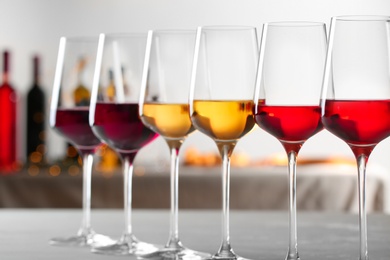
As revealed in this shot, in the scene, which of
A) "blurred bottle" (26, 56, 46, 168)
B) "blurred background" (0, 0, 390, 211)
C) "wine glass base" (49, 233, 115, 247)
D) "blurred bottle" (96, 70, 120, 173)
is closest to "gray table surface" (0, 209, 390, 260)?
"wine glass base" (49, 233, 115, 247)

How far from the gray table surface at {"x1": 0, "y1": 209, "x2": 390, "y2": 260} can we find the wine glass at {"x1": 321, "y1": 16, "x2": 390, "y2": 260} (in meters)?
0.18

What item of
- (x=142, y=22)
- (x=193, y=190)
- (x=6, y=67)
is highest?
(x=142, y=22)

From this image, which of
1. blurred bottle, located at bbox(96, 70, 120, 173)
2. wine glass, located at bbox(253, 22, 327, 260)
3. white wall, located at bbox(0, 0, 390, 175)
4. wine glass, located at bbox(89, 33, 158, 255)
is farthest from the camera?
white wall, located at bbox(0, 0, 390, 175)

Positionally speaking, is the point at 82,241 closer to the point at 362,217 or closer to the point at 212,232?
Result: the point at 212,232

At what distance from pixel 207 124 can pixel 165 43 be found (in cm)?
14

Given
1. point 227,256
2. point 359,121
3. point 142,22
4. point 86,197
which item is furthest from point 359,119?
point 142,22

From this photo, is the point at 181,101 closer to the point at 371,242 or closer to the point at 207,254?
the point at 207,254

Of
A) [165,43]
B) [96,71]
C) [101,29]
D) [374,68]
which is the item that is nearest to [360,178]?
[374,68]

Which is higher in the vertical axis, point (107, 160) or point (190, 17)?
point (190, 17)

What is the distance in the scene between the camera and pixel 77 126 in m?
1.29

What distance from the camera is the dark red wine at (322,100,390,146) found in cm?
86

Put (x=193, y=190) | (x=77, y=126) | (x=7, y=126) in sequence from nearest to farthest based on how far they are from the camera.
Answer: (x=77, y=126) → (x=193, y=190) → (x=7, y=126)

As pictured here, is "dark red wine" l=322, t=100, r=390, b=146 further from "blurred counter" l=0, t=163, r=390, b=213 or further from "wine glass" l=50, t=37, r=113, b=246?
"blurred counter" l=0, t=163, r=390, b=213

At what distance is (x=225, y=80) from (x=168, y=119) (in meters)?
0.12
